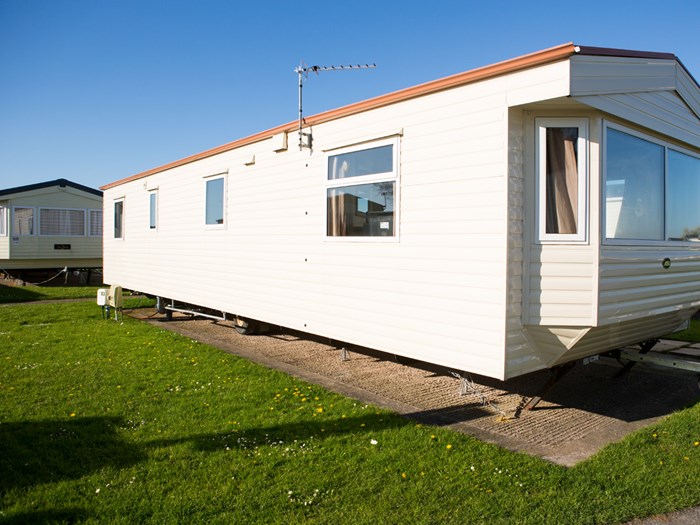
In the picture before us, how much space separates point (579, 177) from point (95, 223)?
19863 millimetres

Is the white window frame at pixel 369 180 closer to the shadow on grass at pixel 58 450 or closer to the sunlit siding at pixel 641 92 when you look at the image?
the sunlit siding at pixel 641 92

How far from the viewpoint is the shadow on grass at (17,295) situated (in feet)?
46.8

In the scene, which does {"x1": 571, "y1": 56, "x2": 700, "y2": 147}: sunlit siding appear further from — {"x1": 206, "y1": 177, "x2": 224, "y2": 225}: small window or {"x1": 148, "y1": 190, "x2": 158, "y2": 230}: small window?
{"x1": 148, "y1": 190, "x2": 158, "y2": 230}: small window

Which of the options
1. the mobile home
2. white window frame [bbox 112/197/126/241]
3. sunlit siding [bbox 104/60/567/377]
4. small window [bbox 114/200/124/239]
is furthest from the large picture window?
the mobile home

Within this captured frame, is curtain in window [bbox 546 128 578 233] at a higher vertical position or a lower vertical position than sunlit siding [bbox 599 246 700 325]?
higher

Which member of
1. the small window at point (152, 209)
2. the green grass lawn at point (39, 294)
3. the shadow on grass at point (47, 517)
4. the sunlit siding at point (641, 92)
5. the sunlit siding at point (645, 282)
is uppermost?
the sunlit siding at point (641, 92)

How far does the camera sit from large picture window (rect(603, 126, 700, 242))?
4.57m

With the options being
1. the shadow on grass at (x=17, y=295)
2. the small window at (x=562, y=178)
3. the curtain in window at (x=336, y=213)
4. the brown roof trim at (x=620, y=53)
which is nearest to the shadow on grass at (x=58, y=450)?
the curtain in window at (x=336, y=213)

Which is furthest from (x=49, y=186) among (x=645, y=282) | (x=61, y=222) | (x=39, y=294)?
(x=645, y=282)

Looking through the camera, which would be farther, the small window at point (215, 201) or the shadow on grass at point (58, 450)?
the small window at point (215, 201)

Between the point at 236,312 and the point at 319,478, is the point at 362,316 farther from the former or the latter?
the point at 236,312

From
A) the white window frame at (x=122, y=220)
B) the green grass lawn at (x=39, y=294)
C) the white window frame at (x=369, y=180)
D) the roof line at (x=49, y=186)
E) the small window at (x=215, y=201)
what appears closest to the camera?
the white window frame at (x=369, y=180)

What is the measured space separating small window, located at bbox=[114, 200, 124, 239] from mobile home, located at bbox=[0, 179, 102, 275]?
8738 millimetres

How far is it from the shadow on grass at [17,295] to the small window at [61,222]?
14.1 ft
